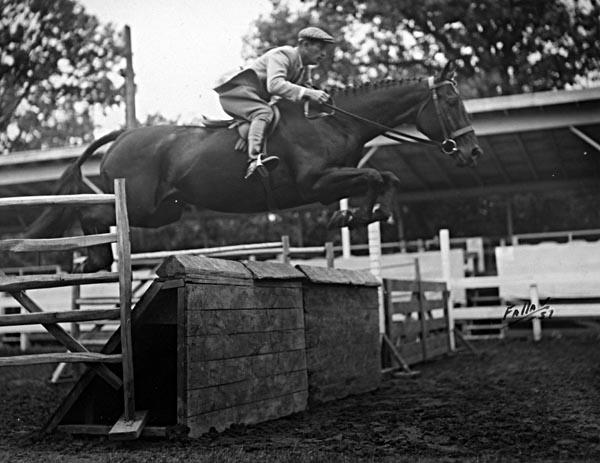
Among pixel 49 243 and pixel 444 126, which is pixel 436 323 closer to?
pixel 444 126

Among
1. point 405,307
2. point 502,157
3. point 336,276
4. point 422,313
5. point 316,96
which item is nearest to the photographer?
point 316,96

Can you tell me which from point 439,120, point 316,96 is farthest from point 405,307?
point 316,96

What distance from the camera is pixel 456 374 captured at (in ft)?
25.6

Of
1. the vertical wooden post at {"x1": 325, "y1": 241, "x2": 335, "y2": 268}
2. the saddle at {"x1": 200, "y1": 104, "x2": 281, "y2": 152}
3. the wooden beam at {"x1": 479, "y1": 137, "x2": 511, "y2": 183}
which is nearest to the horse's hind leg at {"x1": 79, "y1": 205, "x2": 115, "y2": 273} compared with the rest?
the saddle at {"x1": 200, "y1": 104, "x2": 281, "y2": 152}

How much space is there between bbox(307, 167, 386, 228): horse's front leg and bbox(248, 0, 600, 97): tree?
47.3 feet

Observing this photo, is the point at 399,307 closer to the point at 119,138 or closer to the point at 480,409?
the point at 480,409

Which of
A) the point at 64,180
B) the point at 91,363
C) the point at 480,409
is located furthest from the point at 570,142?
the point at 91,363

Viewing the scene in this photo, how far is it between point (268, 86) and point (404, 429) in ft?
7.67

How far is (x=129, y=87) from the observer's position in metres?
13.1

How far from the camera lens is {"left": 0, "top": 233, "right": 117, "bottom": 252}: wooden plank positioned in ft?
13.4

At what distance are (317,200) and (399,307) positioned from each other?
3.80m

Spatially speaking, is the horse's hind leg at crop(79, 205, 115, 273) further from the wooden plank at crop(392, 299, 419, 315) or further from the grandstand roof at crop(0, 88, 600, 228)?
the grandstand roof at crop(0, 88, 600, 228)

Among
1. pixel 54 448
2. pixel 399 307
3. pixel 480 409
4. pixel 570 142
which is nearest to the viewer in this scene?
pixel 54 448

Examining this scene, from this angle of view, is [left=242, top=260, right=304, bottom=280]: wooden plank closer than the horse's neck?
Yes
